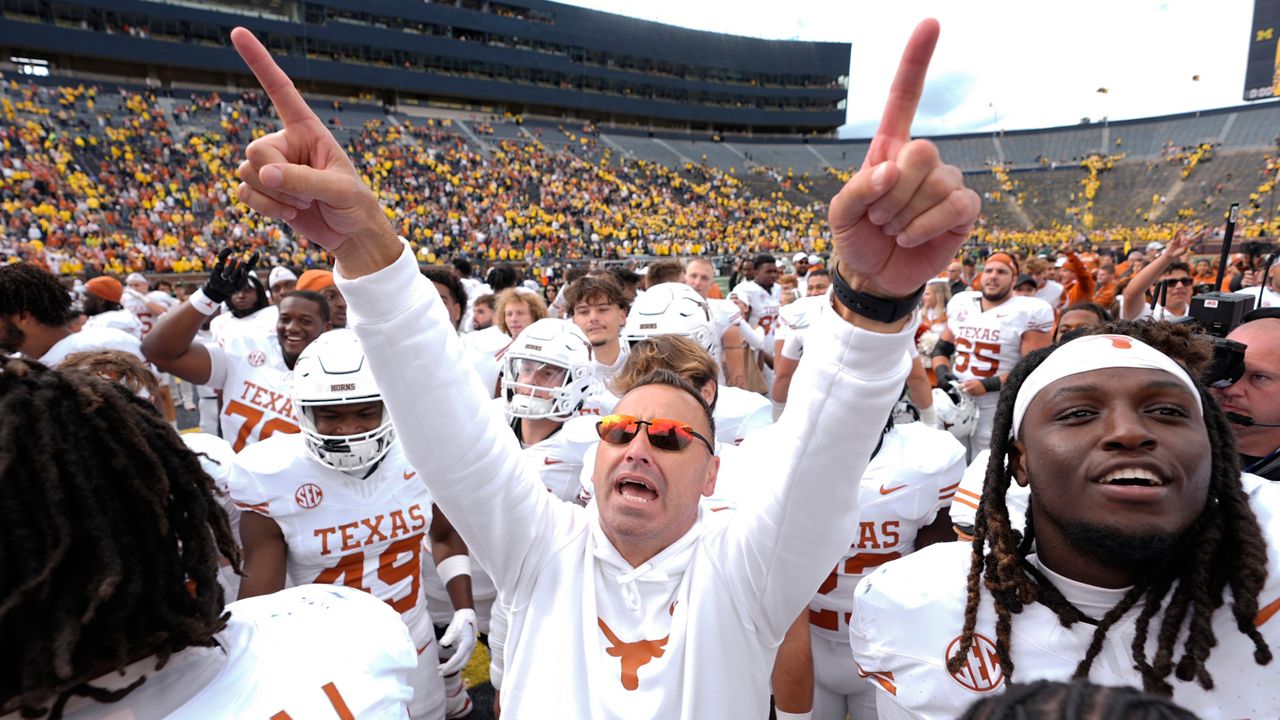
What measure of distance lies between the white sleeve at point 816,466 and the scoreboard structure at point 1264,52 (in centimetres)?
4337

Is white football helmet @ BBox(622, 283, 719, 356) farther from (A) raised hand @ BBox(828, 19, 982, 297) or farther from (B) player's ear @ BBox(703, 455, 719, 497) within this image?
(A) raised hand @ BBox(828, 19, 982, 297)

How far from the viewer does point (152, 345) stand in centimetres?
383

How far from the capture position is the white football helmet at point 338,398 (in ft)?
8.28

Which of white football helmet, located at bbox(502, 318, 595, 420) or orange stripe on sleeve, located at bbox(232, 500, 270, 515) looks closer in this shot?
orange stripe on sleeve, located at bbox(232, 500, 270, 515)

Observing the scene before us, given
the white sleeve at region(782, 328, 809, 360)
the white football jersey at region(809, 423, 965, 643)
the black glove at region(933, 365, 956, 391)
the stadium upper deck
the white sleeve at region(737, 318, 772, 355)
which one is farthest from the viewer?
the stadium upper deck

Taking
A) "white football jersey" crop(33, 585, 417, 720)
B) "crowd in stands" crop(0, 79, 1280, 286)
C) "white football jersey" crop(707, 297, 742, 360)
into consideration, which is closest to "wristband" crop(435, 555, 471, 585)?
"white football jersey" crop(33, 585, 417, 720)

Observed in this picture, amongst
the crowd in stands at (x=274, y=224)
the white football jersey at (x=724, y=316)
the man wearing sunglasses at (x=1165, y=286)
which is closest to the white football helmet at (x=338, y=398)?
the white football jersey at (x=724, y=316)

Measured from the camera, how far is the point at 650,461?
68.3 inches

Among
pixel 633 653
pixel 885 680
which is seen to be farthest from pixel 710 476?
pixel 885 680

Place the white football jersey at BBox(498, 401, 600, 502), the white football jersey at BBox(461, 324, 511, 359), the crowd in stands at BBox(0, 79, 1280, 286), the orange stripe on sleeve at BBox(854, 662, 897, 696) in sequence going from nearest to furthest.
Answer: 1. the orange stripe on sleeve at BBox(854, 662, 897, 696)
2. the white football jersey at BBox(498, 401, 600, 502)
3. the white football jersey at BBox(461, 324, 511, 359)
4. the crowd in stands at BBox(0, 79, 1280, 286)

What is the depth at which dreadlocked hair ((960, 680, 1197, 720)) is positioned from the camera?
741 millimetres

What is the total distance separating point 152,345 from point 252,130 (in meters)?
32.5

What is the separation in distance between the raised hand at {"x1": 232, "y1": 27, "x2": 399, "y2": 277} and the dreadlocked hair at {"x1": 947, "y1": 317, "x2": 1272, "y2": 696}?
1.57m

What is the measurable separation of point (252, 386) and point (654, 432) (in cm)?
336
